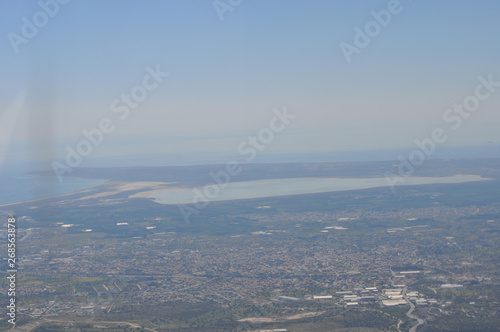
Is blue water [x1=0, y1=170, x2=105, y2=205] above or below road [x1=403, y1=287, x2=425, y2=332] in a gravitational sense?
above

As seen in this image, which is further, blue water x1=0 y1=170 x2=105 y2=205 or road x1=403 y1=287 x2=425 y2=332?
blue water x1=0 y1=170 x2=105 y2=205

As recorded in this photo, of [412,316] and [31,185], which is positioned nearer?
[412,316]

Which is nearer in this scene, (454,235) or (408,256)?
(408,256)

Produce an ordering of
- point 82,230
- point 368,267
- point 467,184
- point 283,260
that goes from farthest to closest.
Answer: point 467,184 < point 82,230 < point 283,260 < point 368,267

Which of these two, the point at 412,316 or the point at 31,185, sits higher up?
the point at 31,185

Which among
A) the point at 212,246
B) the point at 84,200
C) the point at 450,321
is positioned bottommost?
the point at 450,321

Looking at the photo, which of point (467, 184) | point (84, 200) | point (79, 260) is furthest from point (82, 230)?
point (467, 184)

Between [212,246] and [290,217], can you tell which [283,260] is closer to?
[212,246]

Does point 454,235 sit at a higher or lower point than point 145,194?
lower
